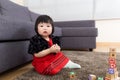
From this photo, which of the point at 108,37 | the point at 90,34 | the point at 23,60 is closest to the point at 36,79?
the point at 23,60

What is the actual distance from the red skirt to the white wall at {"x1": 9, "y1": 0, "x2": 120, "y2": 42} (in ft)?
7.33

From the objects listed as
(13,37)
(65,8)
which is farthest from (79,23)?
(13,37)

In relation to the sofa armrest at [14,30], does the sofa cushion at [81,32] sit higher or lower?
lower

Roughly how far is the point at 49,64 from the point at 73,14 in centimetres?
238

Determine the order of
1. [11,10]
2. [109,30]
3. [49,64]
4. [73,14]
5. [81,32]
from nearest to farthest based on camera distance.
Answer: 1. [49,64]
2. [11,10]
3. [81,32]
4. [109,30]
5. [73,14]

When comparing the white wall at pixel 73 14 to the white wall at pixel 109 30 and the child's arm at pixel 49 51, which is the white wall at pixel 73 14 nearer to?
the white wall at pixel 109 30

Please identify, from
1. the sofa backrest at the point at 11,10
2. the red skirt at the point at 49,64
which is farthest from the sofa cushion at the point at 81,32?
the red skirt at the point at 49,64

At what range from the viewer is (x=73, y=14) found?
126 inches

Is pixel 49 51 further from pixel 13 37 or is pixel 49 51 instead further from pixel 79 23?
pixel 79 23

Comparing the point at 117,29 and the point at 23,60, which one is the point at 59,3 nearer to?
the point at 117,29

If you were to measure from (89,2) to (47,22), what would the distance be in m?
2.28

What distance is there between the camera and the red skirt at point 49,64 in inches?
37.6

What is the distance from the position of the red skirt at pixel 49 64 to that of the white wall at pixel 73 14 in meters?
2.23

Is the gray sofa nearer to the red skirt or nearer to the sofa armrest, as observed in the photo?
the sofa armrest
